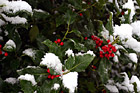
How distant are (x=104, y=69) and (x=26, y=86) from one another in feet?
2.39

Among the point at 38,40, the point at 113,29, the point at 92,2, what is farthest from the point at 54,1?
the point at 113,29

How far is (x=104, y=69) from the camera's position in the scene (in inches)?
51.2

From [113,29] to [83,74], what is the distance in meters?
0.70

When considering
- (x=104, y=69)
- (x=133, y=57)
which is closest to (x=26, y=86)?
(x=104, y=69)

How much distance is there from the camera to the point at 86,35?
1495mm

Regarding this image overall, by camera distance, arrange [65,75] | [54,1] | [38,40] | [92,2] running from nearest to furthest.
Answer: [65,75], [38,40], [92,2], [54,1]

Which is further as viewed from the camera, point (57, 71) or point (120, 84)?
point (120, 84)

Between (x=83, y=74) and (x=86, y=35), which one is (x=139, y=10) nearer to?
(x=86, y=35)

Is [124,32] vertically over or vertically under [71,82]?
over

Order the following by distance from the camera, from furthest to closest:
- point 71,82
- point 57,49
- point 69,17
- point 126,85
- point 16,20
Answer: point 126,85
point 69,17
point 16,20
point 57,49
point 71,82

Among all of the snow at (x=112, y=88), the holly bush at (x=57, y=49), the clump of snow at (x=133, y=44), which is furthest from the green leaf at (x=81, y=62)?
the snow at (x=112, y=88)

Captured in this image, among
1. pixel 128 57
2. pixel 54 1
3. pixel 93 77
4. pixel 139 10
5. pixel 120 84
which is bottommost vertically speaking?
pixel 120 84

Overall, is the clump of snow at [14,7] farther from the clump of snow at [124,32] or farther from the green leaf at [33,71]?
the clump of snow at [124,32]

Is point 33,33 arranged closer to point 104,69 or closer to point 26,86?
point 26,86
